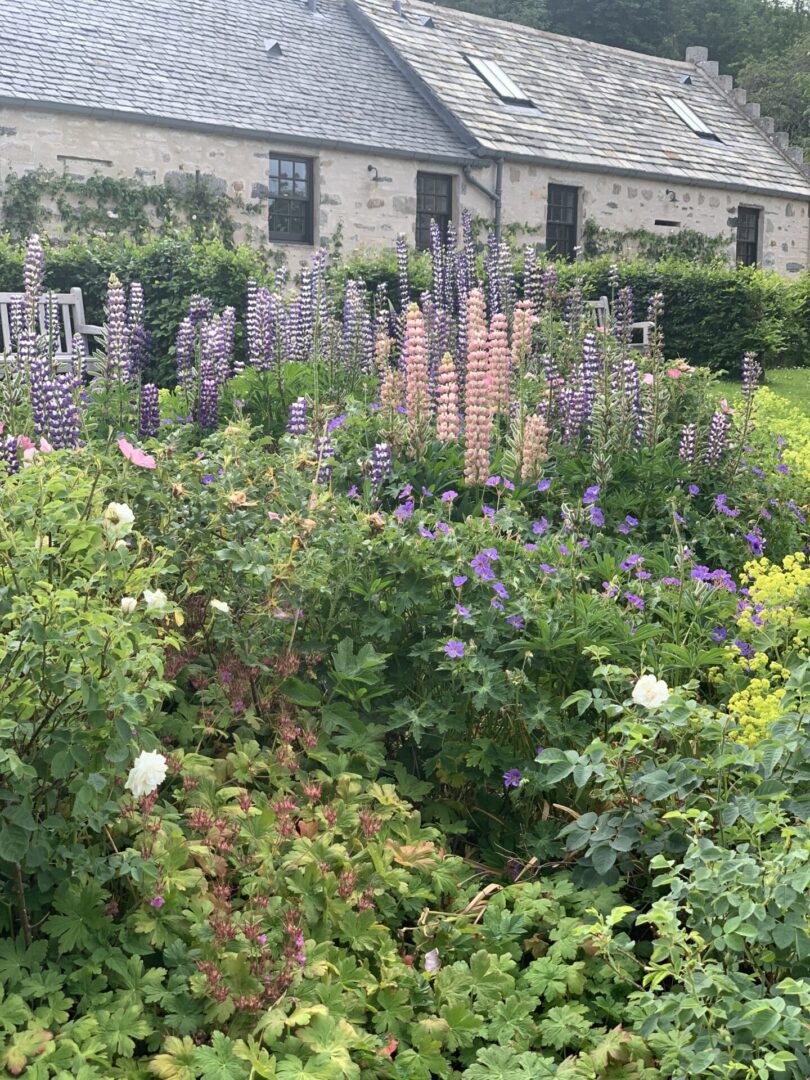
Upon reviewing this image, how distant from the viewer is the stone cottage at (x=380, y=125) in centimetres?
1648

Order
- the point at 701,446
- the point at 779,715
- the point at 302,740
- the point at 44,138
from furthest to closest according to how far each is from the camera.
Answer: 1. the point at 44,138
2. the point at 701,446
3. the point at 302,740
4. the point at 779,715

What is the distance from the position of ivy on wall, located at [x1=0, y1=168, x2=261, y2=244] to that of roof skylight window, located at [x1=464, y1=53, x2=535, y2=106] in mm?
6878

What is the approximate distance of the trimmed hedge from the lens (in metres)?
12.0

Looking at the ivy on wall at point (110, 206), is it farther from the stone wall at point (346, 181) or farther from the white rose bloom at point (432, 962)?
the white rose bloom at point (432, 962)

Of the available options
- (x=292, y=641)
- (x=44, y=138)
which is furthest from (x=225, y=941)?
(x=44, y=138)

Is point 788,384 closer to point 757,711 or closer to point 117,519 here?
point 757,711

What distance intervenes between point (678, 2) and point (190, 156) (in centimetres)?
3009

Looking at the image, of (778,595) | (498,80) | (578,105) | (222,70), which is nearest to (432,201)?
(498,80)

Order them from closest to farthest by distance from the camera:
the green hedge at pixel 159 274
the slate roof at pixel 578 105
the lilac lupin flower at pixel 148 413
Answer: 1. the lilac lupin flower at pixel 148 413
2. the green hedge at pixel 159 274
3. the slate roof at pixel 578 105

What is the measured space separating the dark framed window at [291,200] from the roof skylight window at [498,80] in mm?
5094

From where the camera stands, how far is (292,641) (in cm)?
340

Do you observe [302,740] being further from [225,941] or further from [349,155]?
[349,155]

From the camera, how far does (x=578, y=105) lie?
23312 millimetres

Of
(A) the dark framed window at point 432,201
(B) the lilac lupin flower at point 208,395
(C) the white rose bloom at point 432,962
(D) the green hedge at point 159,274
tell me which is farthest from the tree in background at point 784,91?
(C) the white rose bloom at point 432,962
